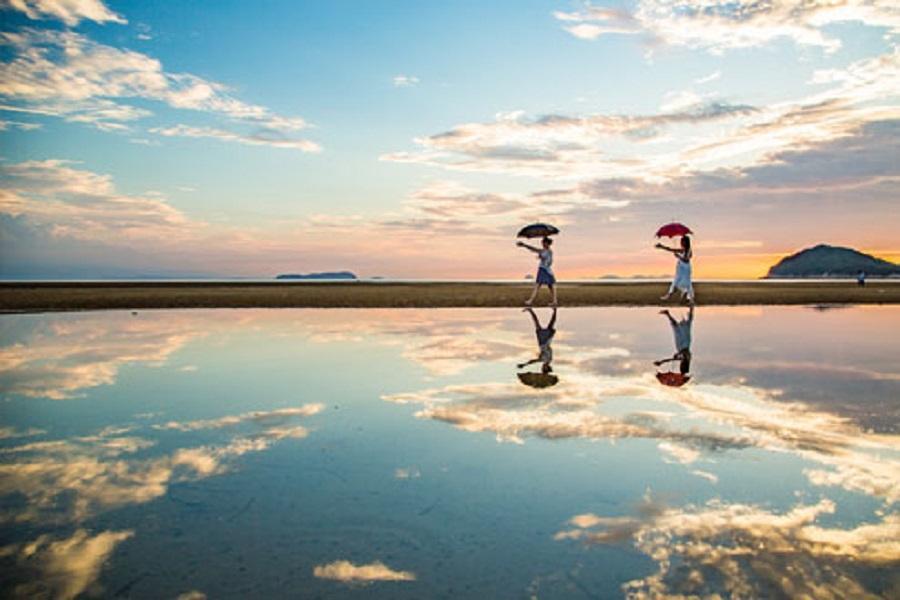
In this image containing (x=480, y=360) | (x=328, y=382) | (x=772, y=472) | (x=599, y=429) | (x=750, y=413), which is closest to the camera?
(x=772, y=472)

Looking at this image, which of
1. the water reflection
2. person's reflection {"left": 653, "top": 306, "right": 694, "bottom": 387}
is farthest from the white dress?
the water reflection

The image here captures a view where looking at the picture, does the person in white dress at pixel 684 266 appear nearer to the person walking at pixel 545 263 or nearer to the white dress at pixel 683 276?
the white dress at pixel 683 276

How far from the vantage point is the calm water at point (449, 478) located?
12.1 feet

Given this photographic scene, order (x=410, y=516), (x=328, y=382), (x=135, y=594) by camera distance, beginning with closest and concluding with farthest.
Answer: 1. (x=135, y=594)
2. (x=410, y=516)
3. (x=328, y=382)

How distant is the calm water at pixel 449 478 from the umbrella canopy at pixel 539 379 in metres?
0.10

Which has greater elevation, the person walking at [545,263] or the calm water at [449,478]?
the person walking at [545,263]

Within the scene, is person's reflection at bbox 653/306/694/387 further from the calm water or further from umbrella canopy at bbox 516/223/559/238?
umbrella canopy at bbox 516/223/559/238

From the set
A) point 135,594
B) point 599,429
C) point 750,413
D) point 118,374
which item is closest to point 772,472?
point 599,429

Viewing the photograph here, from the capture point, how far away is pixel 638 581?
356 centimetres

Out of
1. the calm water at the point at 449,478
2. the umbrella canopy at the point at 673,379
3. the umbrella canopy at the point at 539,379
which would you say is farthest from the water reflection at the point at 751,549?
the umbrella canopy at the point at 673,379

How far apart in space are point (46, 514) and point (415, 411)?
4.18 metres

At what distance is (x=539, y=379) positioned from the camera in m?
10.2

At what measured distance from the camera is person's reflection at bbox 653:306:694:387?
10.2 m

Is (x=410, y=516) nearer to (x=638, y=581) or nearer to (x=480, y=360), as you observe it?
(x=638, y=581)
